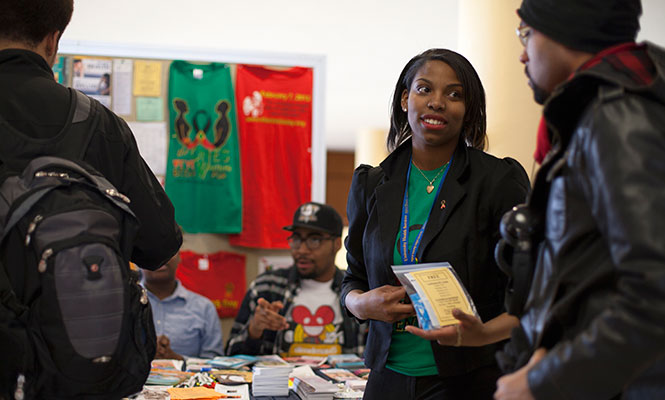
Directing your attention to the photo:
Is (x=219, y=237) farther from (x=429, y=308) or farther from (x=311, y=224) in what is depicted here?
(x=429, y=308)

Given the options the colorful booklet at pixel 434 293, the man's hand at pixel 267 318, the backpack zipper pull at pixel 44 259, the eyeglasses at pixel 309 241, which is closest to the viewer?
the backpack zipper pull at pixel 44 259

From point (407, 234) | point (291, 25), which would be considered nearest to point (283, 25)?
point (291, 25)

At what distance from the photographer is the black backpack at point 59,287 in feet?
3.88

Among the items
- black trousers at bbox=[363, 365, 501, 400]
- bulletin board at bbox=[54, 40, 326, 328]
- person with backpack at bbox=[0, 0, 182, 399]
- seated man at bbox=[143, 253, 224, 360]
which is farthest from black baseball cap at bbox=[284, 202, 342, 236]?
person with backpack at bbox=[0, 0, 182, 399]

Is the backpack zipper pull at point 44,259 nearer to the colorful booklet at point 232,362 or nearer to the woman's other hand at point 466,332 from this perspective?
the woman's other hand at point 466,332

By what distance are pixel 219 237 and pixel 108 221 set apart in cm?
316

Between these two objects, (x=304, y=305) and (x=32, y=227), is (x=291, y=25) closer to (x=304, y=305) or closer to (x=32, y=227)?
(x=304, y=305)

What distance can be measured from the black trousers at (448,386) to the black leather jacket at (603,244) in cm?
57

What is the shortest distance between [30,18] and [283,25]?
5.24 meters

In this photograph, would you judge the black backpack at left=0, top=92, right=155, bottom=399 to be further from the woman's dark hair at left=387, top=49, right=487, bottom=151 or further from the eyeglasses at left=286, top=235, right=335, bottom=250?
the eyeglasses at left=286, top=235, right=335, bottom=250

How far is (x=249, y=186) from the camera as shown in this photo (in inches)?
174

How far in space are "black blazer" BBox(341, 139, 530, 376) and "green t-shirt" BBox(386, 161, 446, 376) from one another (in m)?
0.02

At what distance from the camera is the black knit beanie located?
3.37ft

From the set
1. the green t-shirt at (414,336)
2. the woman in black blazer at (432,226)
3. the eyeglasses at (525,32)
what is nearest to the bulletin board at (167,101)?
the woman in black blazer at (432,226)
